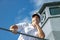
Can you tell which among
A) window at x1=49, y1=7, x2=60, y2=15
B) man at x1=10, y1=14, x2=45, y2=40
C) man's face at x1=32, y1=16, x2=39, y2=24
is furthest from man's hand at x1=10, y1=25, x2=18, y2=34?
window at x1=49, y1=7, x2=60, y2=15

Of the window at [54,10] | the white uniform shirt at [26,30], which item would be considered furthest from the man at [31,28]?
the window at [54,10]

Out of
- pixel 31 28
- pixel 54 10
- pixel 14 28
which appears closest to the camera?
pixel 14 28

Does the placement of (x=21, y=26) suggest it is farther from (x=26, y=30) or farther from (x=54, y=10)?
(x=54, y=10)

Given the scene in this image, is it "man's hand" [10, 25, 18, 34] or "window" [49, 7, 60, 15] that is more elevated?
"window" [49, 7, 60, 15]

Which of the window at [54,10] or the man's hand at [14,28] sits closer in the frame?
the man's hand at [14,28]

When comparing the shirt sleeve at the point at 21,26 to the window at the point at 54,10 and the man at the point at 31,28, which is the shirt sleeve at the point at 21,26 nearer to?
the man at the point at 31,28

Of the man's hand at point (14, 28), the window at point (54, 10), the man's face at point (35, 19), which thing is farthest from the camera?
the window at point (54, 10)

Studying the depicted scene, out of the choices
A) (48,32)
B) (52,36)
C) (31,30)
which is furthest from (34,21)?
(48,32)

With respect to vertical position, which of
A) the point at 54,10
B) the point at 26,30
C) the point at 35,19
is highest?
the point at 54,10

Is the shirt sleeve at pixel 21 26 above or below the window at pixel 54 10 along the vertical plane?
below

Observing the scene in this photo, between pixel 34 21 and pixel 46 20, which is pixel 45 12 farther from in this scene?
pixel 34 21

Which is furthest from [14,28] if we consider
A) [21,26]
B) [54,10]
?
[54,10]

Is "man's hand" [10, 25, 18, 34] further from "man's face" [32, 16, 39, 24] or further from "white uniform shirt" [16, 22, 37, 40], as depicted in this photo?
"man's face" [32, 16, 39, 24]

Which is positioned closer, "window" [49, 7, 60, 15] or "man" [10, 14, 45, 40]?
"man" [10, 14, 45, 40]
